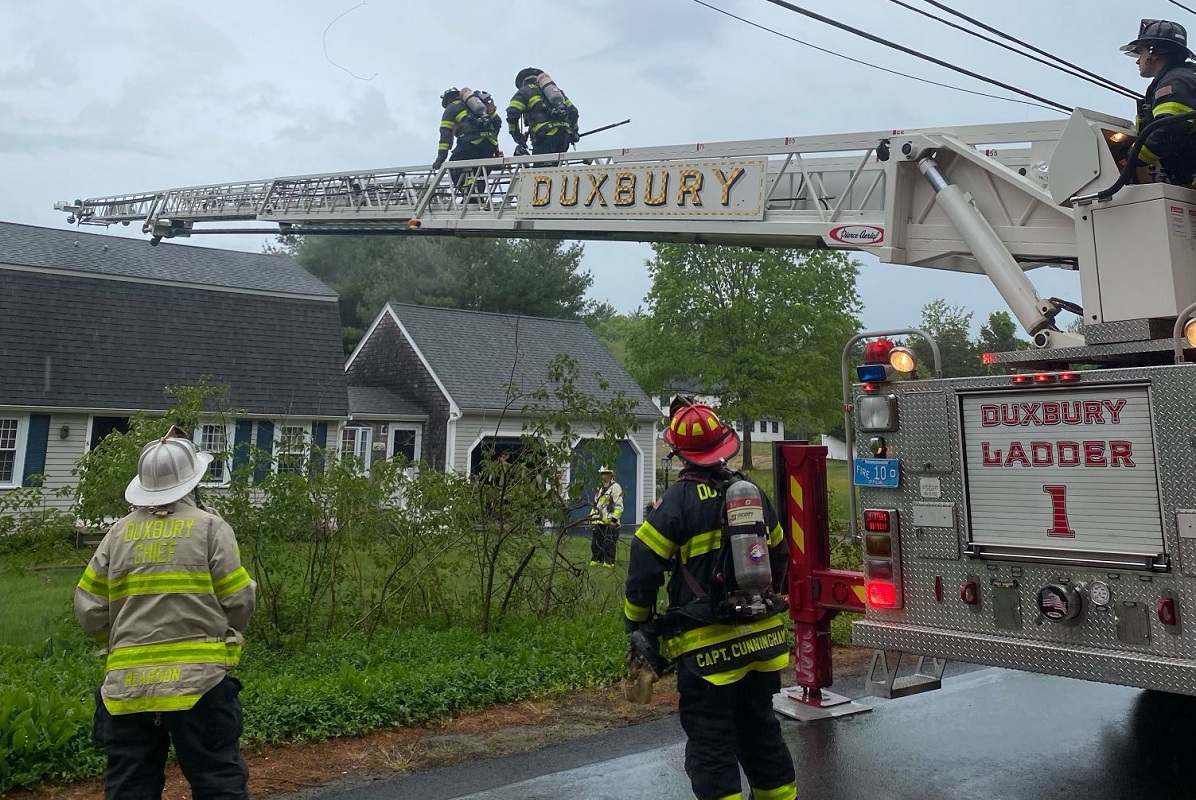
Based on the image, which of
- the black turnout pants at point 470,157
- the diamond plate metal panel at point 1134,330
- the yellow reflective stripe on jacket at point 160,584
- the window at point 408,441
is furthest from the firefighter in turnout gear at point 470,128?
the window at point 408,441

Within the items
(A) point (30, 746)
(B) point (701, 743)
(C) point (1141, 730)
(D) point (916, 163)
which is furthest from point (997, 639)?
(A) point (30, 746)

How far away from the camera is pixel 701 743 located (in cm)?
358

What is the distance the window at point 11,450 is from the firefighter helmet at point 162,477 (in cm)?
1492

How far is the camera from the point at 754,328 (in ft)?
98.6

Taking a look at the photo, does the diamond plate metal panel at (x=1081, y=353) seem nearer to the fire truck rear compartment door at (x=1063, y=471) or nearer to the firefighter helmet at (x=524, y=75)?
the fire truck rear compartment door at (x=1063, y=471)

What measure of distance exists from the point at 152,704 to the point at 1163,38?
18.0 ft

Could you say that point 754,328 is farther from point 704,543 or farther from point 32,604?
point 704,543

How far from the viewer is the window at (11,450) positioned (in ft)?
52.6

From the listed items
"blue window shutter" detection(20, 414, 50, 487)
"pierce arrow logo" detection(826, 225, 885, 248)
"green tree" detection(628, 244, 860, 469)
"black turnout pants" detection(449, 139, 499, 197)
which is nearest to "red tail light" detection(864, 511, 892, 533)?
"pierce arrow logo" detection(826, 225, 885, 248)

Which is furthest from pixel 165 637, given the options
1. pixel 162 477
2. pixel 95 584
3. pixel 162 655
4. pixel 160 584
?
pixel 162 477

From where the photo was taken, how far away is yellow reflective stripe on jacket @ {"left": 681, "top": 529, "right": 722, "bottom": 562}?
3.70m

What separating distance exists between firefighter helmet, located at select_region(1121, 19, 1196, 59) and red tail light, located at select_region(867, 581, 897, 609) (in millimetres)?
3075

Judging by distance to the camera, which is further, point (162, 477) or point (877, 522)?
point (877, 522)

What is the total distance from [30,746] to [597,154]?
225 inches
